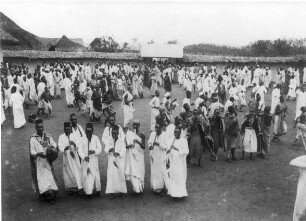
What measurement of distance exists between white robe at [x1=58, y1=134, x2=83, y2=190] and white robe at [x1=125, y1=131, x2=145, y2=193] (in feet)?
3.02

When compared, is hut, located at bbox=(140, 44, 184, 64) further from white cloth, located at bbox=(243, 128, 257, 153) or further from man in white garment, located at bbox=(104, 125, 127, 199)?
man in white garment, located at bbox=(104, 125, 127, 199)

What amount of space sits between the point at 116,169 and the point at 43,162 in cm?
133

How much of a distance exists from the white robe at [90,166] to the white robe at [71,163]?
10 centimetres

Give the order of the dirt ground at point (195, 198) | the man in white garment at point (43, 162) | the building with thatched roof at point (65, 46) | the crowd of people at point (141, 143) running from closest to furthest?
the dirt ground at point (195, 198)
the man in white garment at point (43, 162)
the crowd of people at point (141, 143)
the building with thatched roof at point (65, 46)

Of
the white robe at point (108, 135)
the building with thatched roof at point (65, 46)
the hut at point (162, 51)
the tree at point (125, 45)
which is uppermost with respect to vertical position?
the tree at point (125, 45)

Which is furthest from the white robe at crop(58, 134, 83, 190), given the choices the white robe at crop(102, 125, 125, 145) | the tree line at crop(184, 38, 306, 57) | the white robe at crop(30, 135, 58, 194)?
the tree line at crop(184, 38, 306, 57)

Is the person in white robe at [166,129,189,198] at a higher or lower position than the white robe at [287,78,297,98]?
lower

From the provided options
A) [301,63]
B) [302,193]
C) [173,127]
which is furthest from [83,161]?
[301,63]

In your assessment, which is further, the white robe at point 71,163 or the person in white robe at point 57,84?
the person in white robe at point 57,84

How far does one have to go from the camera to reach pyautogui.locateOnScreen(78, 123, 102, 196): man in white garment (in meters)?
6.48

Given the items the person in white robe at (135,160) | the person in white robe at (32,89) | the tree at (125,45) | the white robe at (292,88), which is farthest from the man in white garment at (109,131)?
the tree at (125,45)

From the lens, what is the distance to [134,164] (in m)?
6.74

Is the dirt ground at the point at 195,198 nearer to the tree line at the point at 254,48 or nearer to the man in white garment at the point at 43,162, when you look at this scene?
the man in white garment at the point at 43,162

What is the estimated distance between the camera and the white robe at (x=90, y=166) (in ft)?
21.3
